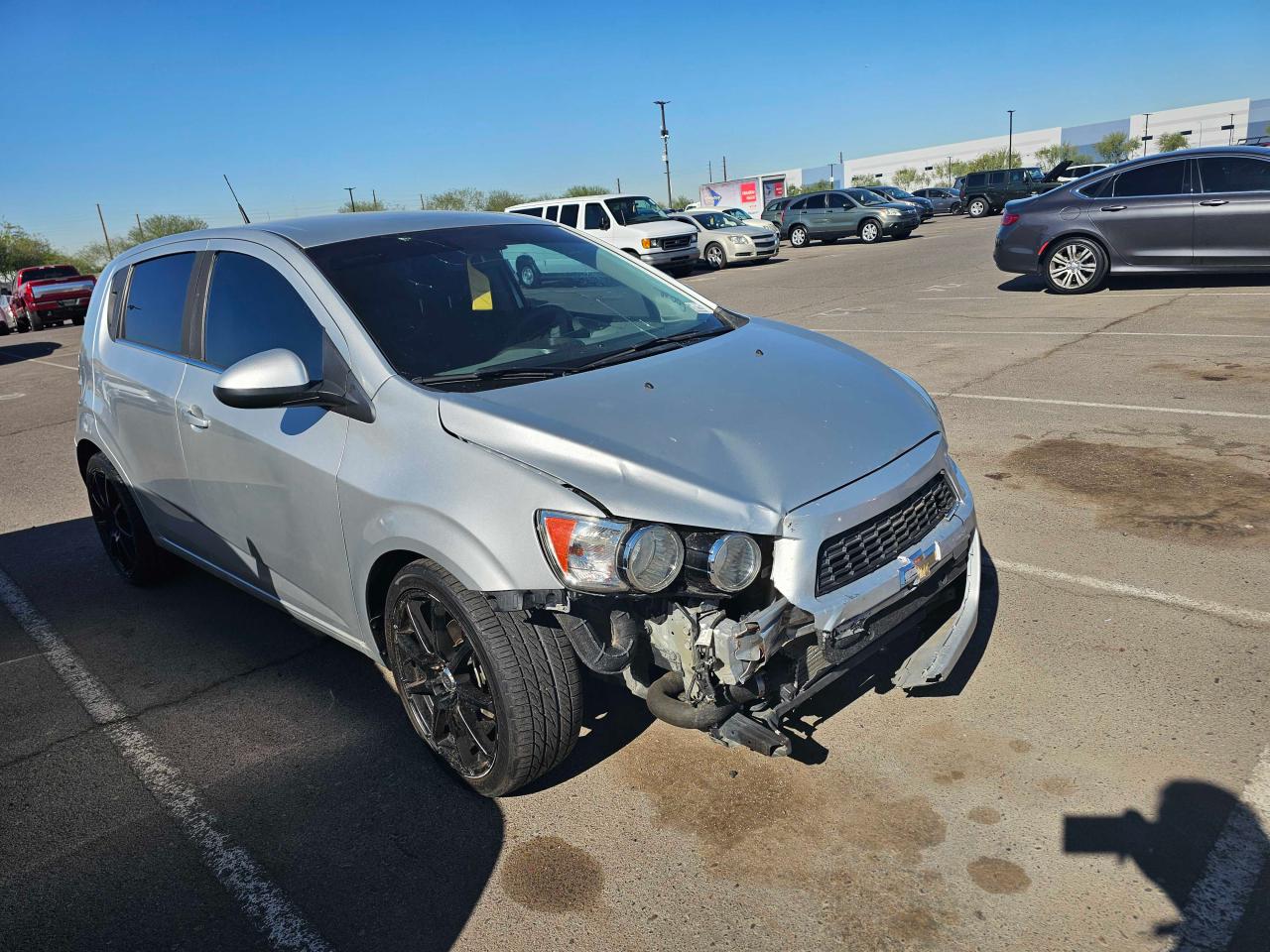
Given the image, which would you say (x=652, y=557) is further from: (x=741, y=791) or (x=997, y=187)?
(x=997, y=187)

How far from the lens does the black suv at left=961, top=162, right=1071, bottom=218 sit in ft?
119

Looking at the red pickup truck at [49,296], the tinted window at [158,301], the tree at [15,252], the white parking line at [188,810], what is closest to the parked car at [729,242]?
the red pickup truck at [49,296]

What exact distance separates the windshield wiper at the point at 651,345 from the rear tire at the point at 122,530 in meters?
2.76

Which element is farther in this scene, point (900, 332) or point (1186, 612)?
point (900, 332)

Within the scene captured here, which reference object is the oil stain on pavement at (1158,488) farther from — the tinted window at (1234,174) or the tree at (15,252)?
the tree at (15,252)

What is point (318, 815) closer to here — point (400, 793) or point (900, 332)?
point (400, 793)

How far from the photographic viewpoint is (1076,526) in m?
4.74

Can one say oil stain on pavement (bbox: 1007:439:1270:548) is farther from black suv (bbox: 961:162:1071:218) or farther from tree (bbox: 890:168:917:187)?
tree (bbox: 890:168:917:187)

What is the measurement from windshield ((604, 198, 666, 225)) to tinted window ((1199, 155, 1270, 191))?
1323 centimetres

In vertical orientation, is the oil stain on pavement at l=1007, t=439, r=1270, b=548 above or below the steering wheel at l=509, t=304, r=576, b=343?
below

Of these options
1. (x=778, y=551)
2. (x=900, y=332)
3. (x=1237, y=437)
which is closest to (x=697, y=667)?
(x=778, y=551)

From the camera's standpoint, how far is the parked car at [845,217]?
28781 millimetres

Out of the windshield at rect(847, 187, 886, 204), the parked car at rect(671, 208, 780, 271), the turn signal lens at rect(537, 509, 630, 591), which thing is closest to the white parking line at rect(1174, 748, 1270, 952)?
the turn signal lens at rect(537, 509, 630, 591)

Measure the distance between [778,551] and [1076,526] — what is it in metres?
2.88
